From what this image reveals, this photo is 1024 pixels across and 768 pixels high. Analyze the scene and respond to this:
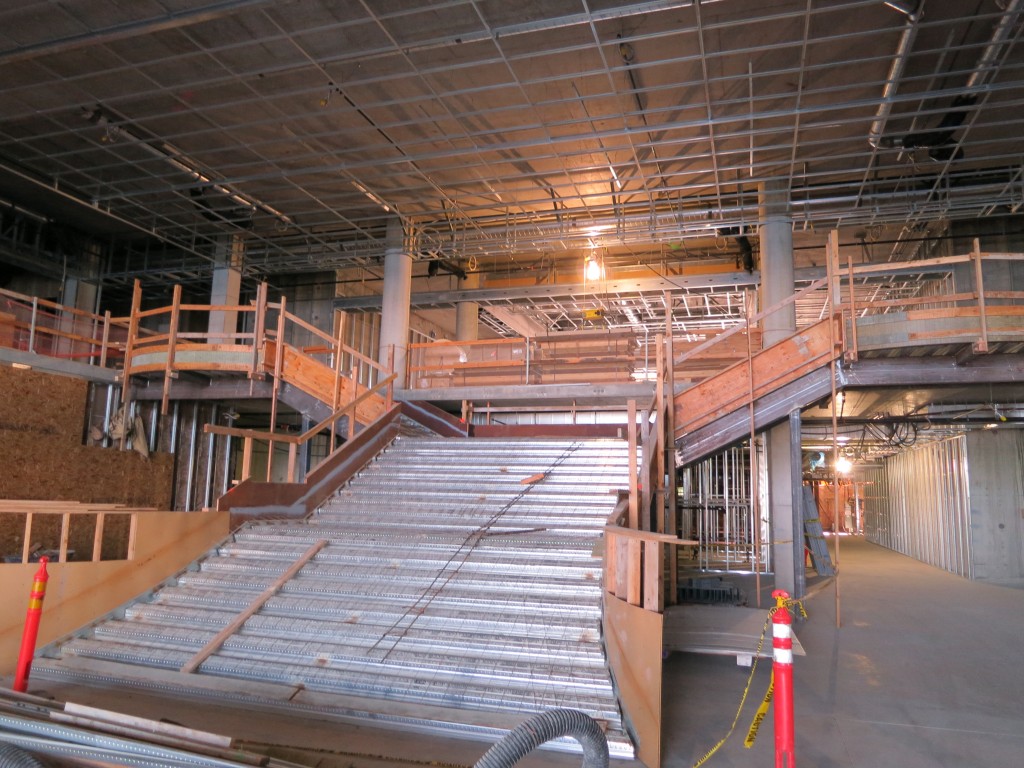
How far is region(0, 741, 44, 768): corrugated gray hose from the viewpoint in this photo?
3.22m

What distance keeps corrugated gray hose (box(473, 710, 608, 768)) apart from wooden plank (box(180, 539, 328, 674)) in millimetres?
4026

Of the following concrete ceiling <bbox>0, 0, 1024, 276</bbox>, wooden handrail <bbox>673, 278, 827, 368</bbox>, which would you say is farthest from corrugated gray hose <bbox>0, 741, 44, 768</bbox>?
concrete ceiling <bbox>0, 0, 1024, 276</bbox>

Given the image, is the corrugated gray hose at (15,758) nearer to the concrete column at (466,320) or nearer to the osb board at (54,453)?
the osb board at (54,453)

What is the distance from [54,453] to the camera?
45.2 feet

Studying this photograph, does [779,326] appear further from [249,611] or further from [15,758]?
[15,758]

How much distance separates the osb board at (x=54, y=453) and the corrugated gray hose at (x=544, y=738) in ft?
44.9

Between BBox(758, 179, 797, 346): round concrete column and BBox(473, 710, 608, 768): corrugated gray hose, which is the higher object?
BBox(758, 179, 797, 346): round concrete column

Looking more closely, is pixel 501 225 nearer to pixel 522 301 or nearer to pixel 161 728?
pixel 522 301

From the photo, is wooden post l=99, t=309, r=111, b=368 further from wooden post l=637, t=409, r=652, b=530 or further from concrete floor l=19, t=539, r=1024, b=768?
wooden post l=637, t=409, r=652, b=530

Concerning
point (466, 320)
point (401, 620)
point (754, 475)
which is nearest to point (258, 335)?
point (401, 620)

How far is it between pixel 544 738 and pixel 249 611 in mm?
4664

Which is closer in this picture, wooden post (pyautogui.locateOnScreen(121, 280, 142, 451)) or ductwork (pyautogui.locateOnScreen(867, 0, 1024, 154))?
ductwork (pyautogui.locateOnScreen(867, 0, 1024, 154))

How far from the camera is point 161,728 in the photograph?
368 cm

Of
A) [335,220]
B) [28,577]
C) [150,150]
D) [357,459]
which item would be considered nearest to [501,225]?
[335,220]
